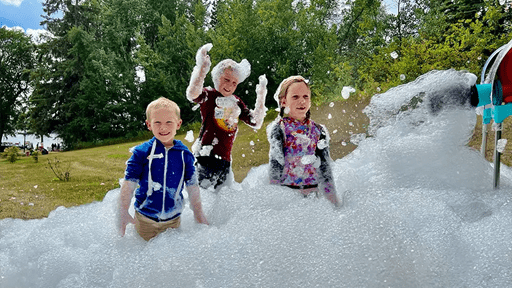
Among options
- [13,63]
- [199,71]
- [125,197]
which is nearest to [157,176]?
[125,197]

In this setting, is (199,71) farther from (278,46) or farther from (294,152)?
(278,46)

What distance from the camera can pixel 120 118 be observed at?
7.23 metres

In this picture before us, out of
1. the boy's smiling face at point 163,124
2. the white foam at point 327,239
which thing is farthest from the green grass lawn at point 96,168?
the boy's smiling face at point 163,124

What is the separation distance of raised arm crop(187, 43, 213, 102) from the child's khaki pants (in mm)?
666

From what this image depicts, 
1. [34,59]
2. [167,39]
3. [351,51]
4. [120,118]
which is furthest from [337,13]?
[34,59]

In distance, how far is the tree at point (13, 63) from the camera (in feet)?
43.7

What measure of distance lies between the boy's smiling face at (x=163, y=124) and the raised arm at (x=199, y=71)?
36 centimetres

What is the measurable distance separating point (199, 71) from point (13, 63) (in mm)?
14636

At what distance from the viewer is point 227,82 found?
2.05 m

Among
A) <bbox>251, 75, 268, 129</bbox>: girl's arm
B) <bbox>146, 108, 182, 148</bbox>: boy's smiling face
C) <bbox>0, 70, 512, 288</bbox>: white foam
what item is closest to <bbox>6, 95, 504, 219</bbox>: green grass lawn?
<bbox>0, 70, 512, 288</bbox>: white foam

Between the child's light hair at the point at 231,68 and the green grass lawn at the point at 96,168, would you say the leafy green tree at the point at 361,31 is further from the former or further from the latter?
the child's light hair at the point at 231,68

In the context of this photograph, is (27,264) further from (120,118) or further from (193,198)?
(120,118)

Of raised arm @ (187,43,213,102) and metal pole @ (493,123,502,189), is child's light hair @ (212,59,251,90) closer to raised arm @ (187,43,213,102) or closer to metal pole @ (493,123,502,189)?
raised arm @ (187,43,213,102)

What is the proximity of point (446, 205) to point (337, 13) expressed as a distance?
8.14m
